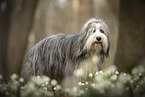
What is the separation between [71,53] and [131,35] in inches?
89.9

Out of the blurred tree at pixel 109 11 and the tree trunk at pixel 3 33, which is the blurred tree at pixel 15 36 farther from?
the blurred tree at pixel 109 11

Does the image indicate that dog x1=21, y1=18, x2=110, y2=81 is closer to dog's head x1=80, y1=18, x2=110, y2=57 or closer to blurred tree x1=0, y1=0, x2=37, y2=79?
dog's head x1=80, y1=18, x2=110, y2=57

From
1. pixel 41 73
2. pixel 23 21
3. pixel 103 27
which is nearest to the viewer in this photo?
pixel 103 27

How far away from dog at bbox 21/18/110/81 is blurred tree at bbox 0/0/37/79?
2953 millimetres

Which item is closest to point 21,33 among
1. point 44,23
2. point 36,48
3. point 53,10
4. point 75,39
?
point 36,48

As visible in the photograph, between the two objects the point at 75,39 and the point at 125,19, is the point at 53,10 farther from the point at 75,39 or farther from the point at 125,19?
the point at 75,39

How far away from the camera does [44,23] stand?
13312 mm

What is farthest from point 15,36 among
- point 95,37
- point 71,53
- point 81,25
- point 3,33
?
point 95,37

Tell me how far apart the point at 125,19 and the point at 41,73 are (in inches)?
123

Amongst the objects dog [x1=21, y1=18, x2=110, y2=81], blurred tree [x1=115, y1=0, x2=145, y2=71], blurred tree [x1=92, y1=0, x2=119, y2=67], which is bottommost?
dog [x1=21, y1=18, x2=110, y2=81]

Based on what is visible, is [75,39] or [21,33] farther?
→ [21,33]

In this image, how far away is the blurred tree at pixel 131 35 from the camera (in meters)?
5.97

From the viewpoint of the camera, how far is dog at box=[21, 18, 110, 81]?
4453 millimetres

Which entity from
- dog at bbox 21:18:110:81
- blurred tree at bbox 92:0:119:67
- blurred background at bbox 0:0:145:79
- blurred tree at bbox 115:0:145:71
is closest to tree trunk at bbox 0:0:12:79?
blurred background at bbox 0:0:145:79
